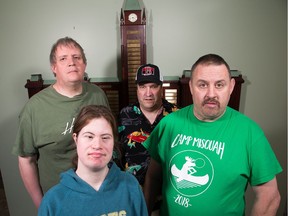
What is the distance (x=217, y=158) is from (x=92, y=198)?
584 mm

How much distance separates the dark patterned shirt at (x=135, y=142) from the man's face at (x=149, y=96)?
74 millimetres

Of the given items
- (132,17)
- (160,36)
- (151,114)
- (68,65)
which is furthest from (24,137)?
(160,36)

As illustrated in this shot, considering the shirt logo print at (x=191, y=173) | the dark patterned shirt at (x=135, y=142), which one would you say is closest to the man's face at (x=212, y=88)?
the shirt logo print at (x=191, y=173)

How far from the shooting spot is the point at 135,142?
1.62 m

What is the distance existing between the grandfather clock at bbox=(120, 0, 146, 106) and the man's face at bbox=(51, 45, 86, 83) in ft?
2.34

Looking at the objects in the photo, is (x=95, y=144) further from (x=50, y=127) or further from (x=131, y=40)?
(x=131, y=40)

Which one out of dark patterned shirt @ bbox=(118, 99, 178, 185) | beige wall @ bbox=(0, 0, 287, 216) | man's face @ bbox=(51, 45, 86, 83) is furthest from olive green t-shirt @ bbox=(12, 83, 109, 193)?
beige wall @ bbox=(0, 0, 287, 216)

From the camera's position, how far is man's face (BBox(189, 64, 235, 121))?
44.9 inches

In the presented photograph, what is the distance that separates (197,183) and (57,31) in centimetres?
176

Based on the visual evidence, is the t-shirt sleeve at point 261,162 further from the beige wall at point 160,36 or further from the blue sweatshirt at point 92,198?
the beige wall at point 160,36

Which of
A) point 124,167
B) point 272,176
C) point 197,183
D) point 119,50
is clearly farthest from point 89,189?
point 119,50

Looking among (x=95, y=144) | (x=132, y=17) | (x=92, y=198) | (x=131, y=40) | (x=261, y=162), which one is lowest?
(x=92, y=198)

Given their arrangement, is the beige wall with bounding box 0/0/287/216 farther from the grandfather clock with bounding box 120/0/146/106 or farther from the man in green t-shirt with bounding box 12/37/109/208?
the man in green t-shirt with bounding box 12/37/109/208

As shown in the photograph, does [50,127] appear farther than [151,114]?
No
